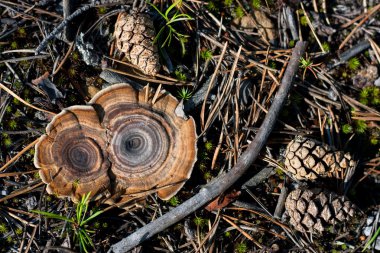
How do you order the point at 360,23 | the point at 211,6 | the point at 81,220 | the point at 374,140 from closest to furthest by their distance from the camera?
the point at 81,220 → the point at 211,6 → the point at 374,140 → the point at 360,23

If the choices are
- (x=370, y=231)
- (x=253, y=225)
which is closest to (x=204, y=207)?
(x=253, y=225)

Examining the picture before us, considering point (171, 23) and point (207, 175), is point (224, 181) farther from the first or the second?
point (171, 23)

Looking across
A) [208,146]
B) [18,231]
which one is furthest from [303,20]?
[18,231]

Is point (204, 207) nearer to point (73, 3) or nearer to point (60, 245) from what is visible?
point (60, 245)

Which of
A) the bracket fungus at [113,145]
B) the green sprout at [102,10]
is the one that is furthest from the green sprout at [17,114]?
the green sprout at [102,10]

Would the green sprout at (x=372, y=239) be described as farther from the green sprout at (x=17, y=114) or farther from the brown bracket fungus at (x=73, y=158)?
the green sprout at (x=17, y=114)
